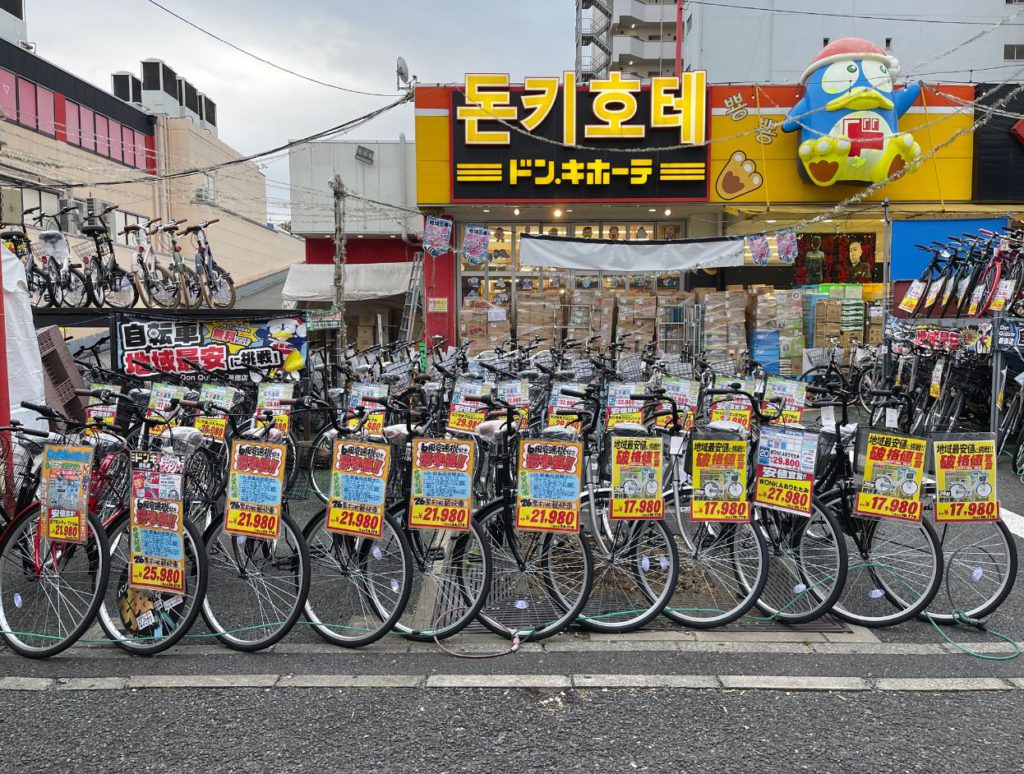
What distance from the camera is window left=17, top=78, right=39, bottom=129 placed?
23750 millimetres

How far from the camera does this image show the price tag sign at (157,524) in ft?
11.6

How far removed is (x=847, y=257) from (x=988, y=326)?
962cm

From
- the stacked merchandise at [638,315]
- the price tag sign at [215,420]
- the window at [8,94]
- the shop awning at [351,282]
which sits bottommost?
the price tag sign at [215,420]

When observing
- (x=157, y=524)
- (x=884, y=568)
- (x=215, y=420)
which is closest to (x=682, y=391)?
(x=884, y=568)

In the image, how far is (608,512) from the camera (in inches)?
154

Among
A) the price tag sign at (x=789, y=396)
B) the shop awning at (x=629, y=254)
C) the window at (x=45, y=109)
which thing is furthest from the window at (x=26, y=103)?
the price tag sign at (x=789, y=396)

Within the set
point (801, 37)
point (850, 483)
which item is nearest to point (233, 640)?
point (850, 483)

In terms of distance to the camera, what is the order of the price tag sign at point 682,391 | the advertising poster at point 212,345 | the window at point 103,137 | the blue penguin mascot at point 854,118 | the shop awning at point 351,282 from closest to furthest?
1. the price tag sign at point 682,391
2. the advertising poster at point 212,345
3. the blue penguin mascot at point 854,118
4. the shop awning at point 351,282
5. the window at point 103,137

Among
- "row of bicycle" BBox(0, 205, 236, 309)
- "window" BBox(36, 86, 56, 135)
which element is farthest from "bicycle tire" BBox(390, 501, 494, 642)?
"window" BBox(36, 86, 56, 135)

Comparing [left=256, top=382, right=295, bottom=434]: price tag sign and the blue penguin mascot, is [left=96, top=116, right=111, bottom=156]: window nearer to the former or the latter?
the blue penguin mascot

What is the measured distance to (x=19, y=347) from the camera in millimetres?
6062

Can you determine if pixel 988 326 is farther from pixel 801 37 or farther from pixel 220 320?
pixel 801 37

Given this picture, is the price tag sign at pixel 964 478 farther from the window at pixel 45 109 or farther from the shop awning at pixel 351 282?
the window at pixel 45 109

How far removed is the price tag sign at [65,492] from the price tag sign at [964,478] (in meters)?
4.68
